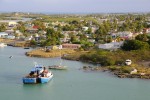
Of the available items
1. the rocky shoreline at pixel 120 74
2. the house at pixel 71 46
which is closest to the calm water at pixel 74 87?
the rocky shoreline at pixel 120 74

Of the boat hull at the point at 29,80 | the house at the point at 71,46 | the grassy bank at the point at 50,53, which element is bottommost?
the grassy bank at the point at 50,53

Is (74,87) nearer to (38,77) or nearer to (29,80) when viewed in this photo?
(38,77)

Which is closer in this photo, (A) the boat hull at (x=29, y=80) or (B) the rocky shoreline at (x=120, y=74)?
(A) the boat hull at (x=29, y=80)

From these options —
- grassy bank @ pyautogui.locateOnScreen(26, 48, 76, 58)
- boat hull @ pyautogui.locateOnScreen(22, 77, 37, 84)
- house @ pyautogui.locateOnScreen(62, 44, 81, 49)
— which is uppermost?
boat hull @ pyautogui.locateOnScreen(22, 77, 37, 84)

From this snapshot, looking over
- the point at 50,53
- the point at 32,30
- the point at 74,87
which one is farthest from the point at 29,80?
the point at 32,30

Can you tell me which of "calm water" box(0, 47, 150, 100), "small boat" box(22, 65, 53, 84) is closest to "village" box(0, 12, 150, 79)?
"calm water" box(0, 47, 150, 100)

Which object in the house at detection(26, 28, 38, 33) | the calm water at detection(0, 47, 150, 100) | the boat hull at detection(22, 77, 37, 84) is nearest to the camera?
the calm water at detection(0, 47, 150, 100)

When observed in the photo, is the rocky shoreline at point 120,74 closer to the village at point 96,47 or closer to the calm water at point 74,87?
the village at point 96,47

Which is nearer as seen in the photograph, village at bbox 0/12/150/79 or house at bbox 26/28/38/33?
village at bbox 0/12/150/79

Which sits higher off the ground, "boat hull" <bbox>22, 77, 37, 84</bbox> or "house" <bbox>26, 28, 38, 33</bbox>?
"boat hull" <bbox>22, 77, 37, 84</bbox>

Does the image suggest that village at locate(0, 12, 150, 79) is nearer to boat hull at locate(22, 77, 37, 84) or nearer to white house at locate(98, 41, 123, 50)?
white house at locate(98, 41, 123, 50)
